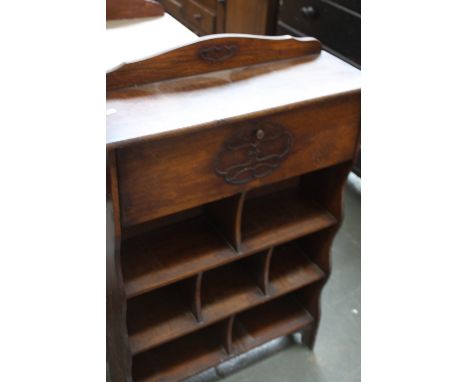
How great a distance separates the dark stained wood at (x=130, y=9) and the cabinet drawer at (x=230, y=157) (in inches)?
32.7

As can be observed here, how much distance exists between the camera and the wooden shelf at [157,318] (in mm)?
1185

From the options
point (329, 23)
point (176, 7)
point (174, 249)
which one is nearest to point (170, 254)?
point (174, 249)

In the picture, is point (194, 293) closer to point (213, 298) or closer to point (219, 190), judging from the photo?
point (213, 298)

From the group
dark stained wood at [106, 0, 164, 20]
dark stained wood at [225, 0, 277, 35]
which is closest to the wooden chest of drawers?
dark stained wood at [106, 0, 164, 20]

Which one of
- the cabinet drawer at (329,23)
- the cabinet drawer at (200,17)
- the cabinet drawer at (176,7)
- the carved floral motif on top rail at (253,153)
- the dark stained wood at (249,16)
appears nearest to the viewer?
the carved floral motif on top rail at (253,153)

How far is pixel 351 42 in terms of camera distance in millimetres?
1893

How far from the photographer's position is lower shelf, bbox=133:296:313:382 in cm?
132

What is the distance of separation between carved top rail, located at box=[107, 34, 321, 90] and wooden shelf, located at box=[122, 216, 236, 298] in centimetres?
39

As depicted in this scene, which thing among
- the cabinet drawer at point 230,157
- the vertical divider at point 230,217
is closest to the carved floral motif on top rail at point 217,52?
the cabinet drawer at point 230,157

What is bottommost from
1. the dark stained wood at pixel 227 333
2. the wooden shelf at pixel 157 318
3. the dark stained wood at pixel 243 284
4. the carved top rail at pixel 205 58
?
the dark stained wood at pixel 227 333

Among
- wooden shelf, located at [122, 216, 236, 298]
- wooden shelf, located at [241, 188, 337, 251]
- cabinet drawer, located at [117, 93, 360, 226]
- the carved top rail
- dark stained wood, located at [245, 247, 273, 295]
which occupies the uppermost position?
the carved top rail

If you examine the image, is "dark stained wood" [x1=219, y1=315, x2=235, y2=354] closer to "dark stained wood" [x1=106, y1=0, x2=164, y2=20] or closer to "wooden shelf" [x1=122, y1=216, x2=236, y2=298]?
"wooden shelf" [x1=122, y1=216, x2=236, y2=298]

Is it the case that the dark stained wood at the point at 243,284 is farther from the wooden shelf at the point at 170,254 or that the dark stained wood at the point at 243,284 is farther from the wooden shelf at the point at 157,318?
the wooden shelf at the point at 170,254
